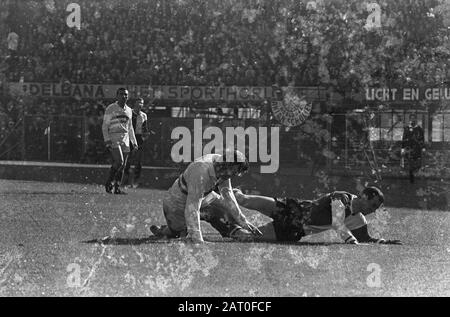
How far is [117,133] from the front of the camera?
14852mm

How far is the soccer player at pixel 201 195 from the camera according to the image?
859 centimetres

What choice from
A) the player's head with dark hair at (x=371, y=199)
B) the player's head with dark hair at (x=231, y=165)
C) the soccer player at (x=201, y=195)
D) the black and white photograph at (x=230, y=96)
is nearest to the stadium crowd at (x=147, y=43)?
the black and white photograph at (x=230, y=96)

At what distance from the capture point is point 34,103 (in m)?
28.0

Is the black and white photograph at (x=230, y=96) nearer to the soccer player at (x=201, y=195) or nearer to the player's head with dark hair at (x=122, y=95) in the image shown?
the player's head with dark hair at (x=122, y=95)

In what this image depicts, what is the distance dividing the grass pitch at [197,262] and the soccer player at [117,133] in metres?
3.07

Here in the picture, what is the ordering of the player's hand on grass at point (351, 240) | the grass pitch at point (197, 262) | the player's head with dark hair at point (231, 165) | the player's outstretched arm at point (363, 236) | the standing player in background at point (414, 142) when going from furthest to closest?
the standing player in background at point (414, 142)
the player's outstretched arm at point (363, 236)
the player's hand on grass at point (351, 240)
the player's head with dark hair at point (231, 165)
the grass pitch at point (197, 262)

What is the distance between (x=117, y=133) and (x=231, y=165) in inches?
253

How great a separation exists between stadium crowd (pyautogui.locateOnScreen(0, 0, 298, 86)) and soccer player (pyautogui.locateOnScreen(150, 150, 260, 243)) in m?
17.5

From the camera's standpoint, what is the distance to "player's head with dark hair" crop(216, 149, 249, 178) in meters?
8.69

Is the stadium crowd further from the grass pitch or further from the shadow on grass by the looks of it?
the shadow on grass

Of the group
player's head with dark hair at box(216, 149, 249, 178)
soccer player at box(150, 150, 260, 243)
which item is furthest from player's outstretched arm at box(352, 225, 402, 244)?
player's head with dark hair at box(216, 149, 249, 178)

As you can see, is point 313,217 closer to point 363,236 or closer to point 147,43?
point 363,236
